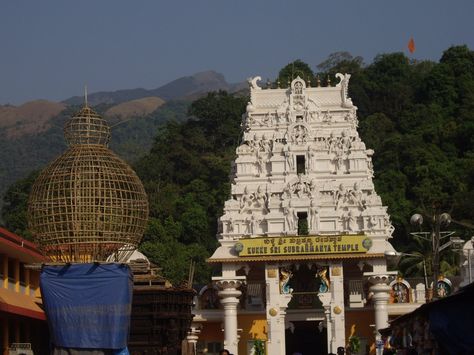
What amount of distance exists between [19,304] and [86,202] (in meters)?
15.0

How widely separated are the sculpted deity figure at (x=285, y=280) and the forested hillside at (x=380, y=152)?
50.2 ft

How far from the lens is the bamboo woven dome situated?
25688mm

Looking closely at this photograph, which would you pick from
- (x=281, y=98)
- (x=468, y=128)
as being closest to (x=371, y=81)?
(x=468, y=128)

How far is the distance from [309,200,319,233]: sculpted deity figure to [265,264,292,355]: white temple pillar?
2.49 metres

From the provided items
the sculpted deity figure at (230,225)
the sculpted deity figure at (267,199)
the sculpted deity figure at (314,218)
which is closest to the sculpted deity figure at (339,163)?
the sculpted deity figure at (314,218)

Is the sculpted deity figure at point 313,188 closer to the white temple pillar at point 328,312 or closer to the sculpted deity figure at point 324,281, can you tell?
the sculpted deity figure at point 324,281

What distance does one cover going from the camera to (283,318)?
56969 mm

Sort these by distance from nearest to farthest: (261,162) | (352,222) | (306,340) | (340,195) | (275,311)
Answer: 1. (275,311)
2. (352,222)
3. (340,195)
4. (261,162)
5. (306,340)

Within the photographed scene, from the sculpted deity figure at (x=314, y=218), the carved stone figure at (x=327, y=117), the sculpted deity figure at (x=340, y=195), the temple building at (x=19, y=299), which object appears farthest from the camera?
the carved stone figure at (x=327, y=117)

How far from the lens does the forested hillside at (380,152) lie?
78.1 meters

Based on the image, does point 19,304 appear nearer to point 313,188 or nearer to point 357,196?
point 313,188

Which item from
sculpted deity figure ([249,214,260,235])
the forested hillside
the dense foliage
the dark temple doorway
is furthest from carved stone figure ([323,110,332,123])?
the dense foliage

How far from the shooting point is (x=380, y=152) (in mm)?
86938

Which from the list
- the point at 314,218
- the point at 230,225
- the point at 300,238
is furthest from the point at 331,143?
the point at 230,225
